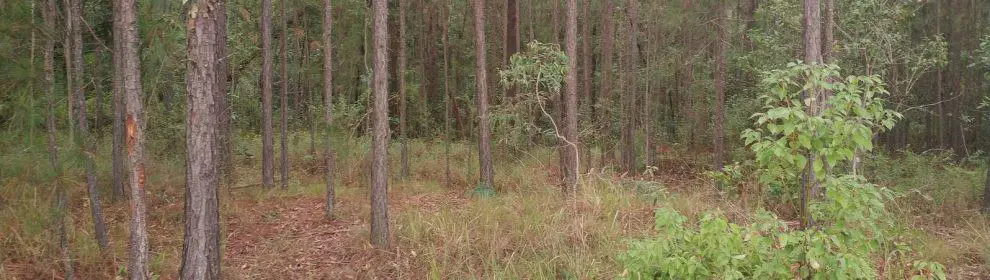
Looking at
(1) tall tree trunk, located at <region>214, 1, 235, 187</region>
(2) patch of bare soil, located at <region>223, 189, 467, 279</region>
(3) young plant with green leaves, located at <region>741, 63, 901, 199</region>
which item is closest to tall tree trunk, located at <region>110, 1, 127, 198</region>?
(1) tall tree trunk, located at <region>214, 1, 235, 187</region>

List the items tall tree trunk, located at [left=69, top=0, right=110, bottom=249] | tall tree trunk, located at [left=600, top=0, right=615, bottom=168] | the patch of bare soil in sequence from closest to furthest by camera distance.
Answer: tall tree trunk, located at [left=69, top=0, right=110, bottom=249], the patch of bare soil, tall tree trunk, located at [left=600, top=0, right=615, bottom=168]

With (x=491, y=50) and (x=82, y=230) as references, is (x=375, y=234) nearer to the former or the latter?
(x=82, y=230)

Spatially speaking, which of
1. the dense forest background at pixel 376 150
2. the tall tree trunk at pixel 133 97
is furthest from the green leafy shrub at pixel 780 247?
the tall tree trunk at pixel 133 97

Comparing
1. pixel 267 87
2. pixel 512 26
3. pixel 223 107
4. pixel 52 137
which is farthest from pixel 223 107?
pixel 512 26

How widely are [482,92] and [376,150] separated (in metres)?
4.80

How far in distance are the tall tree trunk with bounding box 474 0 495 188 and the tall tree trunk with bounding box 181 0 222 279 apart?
6.98 meters

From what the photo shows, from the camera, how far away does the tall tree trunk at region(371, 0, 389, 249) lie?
300 inches

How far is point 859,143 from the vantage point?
151 inches

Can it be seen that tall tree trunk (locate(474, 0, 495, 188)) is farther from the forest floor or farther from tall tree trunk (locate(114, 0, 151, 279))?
tall tree trunk (locate(114, 0, 151, 279))

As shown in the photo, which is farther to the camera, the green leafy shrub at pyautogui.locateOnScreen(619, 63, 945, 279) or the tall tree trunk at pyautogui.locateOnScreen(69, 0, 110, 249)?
the tall tree trunk at pyautogui.locateOnScreen(69, 0, 110, 249)

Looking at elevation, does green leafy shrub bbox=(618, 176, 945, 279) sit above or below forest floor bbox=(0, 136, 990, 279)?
above

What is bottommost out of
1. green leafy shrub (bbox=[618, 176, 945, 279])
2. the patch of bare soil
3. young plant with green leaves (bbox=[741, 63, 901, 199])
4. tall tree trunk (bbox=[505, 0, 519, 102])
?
the patch of bare soil

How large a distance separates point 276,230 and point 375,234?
2386mm

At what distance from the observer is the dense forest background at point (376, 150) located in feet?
22.7
